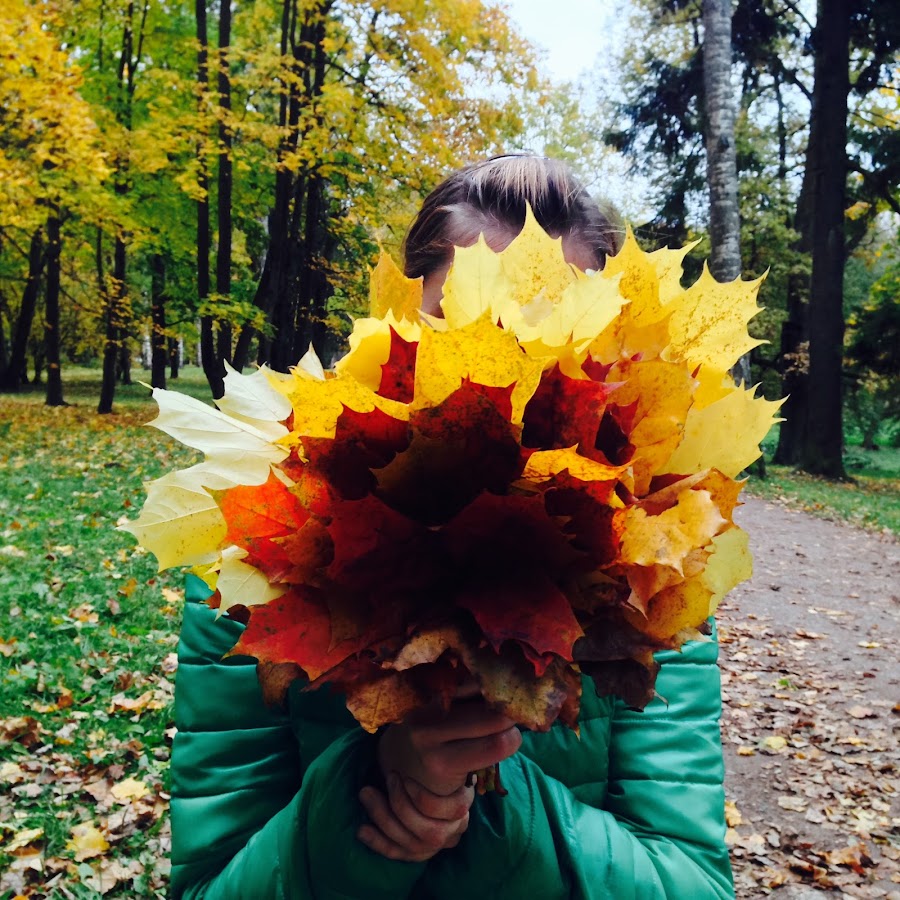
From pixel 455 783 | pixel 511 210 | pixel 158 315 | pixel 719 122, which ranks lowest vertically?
pixel 455 783

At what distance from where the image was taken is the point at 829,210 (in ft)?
47.8

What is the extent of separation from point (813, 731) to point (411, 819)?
438 centimetres

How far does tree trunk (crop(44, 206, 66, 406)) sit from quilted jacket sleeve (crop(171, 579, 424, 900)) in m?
15.1

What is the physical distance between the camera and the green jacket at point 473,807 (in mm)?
929

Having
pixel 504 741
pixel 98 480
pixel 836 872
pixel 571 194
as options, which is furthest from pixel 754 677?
pixel 98 480

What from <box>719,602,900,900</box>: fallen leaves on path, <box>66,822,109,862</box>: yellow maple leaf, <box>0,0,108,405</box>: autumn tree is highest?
<box>0,0,108,405</box>: autumn tree

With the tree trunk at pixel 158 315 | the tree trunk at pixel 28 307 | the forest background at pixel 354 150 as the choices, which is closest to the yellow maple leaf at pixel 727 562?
the forest background at pixel 354 150

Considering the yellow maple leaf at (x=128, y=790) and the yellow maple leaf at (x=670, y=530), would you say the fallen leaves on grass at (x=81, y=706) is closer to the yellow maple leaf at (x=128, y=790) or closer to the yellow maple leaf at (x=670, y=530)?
the yellow maple leaf at (x=128, y=790)

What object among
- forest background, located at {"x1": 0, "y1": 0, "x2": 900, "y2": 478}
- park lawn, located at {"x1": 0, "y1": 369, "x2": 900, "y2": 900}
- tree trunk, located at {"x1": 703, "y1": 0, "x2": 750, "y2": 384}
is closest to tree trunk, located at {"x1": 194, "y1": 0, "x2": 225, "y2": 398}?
forest background, located at {"x1": 0, "y1": 0, "x2": 900, "y2": 478}

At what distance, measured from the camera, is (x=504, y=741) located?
72cm

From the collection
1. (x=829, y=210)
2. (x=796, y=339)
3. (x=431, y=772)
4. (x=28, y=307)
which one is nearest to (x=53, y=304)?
(x=28, y=307)

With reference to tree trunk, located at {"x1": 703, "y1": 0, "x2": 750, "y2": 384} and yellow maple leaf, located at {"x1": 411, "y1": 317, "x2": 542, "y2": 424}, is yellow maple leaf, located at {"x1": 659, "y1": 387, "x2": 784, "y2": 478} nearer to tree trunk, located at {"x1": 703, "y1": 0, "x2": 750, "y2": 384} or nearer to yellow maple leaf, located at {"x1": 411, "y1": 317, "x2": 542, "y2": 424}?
yellow maple leaf, located at {"x1": 411, "y1": 317, "x2": 542, "y2": 424}

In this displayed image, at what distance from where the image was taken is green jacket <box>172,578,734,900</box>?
93 centimetres

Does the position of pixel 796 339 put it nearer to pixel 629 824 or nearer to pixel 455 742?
pixel 629 824
